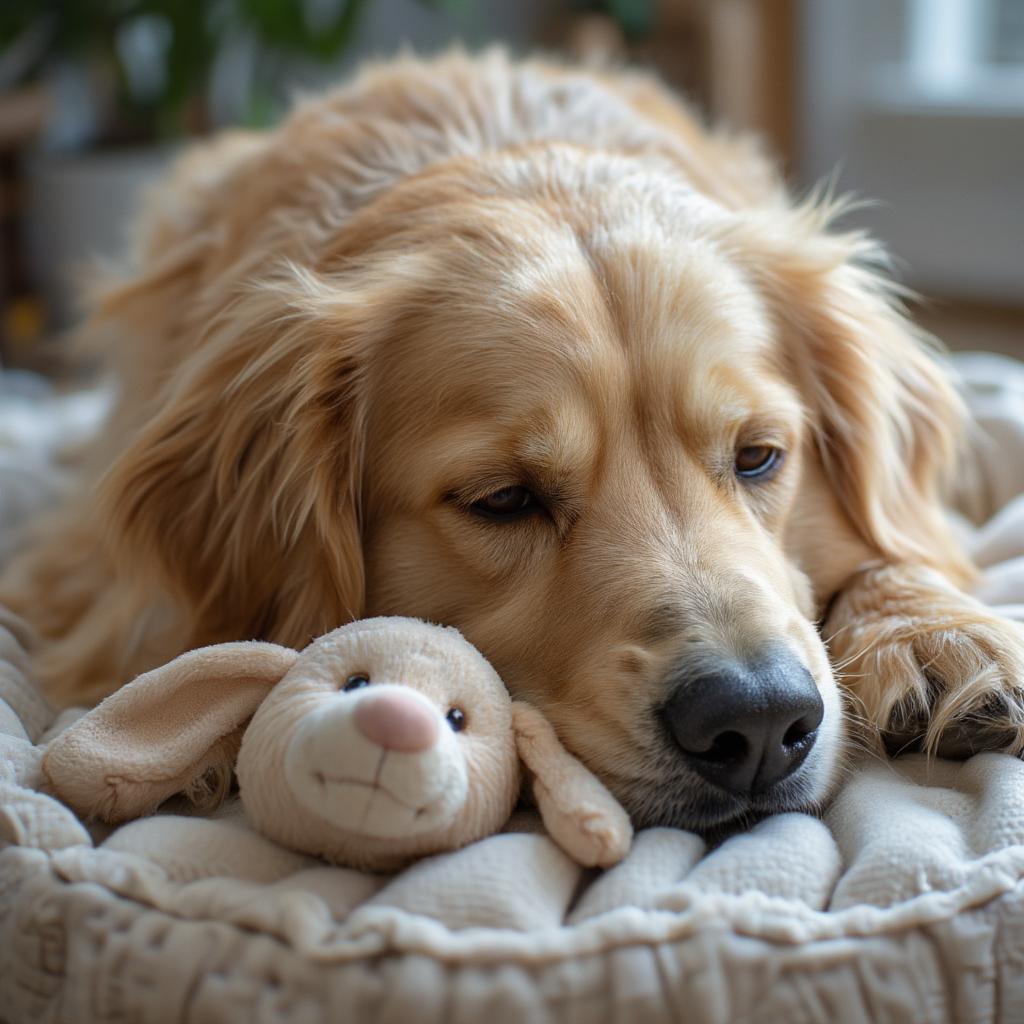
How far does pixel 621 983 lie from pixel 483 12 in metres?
5.60

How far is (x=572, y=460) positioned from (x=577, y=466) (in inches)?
0.4

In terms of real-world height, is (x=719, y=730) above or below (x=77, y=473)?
above

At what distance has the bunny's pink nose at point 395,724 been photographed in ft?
3.98

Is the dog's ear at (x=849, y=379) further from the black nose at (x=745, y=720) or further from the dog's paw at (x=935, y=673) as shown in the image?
the black nose at (x=745, y=720)

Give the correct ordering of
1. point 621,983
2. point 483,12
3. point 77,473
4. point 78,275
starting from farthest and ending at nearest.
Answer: point 483,12 → point 78,275 → point 77,473 → point 621,983

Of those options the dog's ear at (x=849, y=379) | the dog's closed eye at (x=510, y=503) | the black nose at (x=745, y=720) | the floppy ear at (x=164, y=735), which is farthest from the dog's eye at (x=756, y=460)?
the floppy ear at (x=164, y=735)

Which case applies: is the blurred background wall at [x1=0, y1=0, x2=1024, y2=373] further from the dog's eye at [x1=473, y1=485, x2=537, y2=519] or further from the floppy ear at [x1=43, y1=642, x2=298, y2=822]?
the floppy ear at [x1=43, y1=642, x2=298, y2=822]

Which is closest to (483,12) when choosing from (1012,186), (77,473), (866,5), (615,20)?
(615,20)

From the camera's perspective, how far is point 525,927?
119cm

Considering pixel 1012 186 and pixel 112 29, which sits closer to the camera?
pixel 112 29

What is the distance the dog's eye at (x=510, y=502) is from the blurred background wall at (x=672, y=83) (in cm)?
334

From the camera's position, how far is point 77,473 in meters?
2.92

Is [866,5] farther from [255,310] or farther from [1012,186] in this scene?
[255,310]

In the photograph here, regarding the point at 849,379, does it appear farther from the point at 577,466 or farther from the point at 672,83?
the point at 672,83
